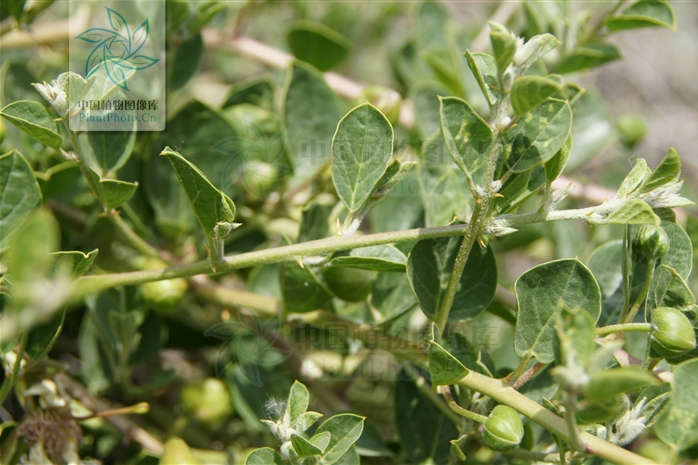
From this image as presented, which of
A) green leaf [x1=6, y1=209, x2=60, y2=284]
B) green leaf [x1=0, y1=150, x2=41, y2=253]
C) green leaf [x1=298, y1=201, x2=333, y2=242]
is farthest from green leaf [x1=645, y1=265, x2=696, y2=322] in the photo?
green leaf [x1=0, y1=150, x2=41, y2=253]

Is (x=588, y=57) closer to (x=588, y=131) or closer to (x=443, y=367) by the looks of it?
(x=588, y=131)

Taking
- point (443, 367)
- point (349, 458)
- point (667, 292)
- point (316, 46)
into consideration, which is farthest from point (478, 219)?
point (316, 46)

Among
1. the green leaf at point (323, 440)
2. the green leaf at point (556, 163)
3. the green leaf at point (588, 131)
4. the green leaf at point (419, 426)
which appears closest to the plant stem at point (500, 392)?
the green leaf at point (419, 426)

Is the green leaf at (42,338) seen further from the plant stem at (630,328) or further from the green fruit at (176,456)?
the plant stem at (630,328)

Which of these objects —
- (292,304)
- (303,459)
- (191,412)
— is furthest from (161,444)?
(303,459)

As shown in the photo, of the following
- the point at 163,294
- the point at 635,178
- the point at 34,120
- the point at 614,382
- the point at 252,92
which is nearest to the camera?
the point at 614,382

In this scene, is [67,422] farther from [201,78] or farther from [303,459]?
[201,78]
